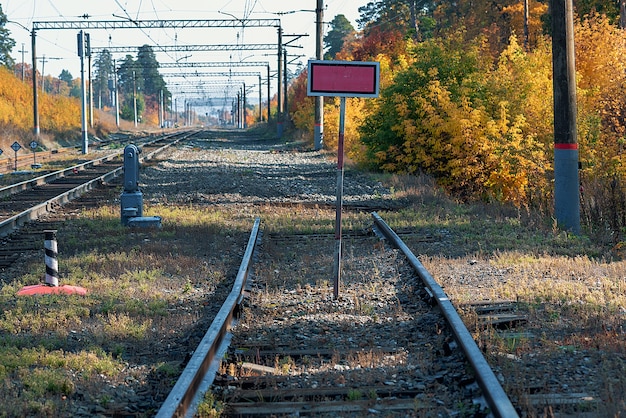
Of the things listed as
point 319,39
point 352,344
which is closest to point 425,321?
point 352,344

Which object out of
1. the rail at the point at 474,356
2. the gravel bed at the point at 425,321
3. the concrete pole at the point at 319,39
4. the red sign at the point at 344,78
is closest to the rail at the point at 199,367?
the gravel bed at the point at 425,321

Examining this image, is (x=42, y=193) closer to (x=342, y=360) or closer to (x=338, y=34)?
(x=342, y=360)

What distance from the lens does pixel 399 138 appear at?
2752 centimetres

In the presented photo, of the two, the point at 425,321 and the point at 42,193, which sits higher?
the point at 42,193

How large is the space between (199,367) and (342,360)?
1410 millimetres

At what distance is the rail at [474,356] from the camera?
5172 millimetres

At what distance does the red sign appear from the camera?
9258 mm


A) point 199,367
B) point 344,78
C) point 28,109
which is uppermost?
point 28,109

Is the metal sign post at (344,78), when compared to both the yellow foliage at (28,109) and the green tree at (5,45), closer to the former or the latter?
the yellow foliage at (28,109)

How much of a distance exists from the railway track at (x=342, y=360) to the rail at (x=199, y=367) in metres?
0.01

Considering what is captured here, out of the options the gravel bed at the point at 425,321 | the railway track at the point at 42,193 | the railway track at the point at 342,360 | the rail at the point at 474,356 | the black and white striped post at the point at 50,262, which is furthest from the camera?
the railway track at the point at 42,193

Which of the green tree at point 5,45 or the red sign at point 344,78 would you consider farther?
the green tree at point 5,45

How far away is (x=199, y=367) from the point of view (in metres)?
6.10

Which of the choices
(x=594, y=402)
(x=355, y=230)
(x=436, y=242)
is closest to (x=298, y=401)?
(x=594, y=402)
